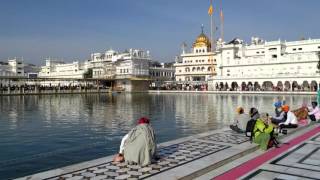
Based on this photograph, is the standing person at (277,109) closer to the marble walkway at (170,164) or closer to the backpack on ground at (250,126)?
the backpack on ground at (250,126)

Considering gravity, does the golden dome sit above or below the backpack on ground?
above

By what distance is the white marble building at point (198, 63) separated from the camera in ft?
346

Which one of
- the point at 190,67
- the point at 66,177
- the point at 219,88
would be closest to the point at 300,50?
the point at 219,88

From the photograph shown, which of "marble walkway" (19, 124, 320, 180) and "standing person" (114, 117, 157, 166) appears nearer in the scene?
"marble walkway" (19, 124, 320, 180)

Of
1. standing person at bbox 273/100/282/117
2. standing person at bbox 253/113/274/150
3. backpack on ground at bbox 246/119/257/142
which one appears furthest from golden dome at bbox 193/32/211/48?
standing person at bbox 253/113/274/150

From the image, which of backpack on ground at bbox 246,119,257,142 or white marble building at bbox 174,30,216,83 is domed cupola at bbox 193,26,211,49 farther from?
backpack on ground at bbox 246,119,257,142

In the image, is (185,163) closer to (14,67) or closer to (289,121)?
(289,121)

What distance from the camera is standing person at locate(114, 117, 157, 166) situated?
8180 mm

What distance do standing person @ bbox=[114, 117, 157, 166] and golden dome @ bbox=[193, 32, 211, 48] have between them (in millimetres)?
103491

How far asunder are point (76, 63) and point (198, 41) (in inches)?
2101

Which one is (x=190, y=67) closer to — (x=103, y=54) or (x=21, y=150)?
(x=103, y=54)

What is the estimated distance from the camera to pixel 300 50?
80750mm

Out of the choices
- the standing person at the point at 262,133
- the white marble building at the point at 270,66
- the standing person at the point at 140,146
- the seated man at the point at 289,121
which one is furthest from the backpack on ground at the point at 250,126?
the white marble building at the point at 270,66

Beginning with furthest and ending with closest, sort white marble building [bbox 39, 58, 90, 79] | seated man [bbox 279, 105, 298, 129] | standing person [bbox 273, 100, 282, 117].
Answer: white marble building [bbox 39, 58, 90, 79] < standing person [bbox 273, 100, 282, 117] < seated man [bbox 279, 105, 298, 129]
